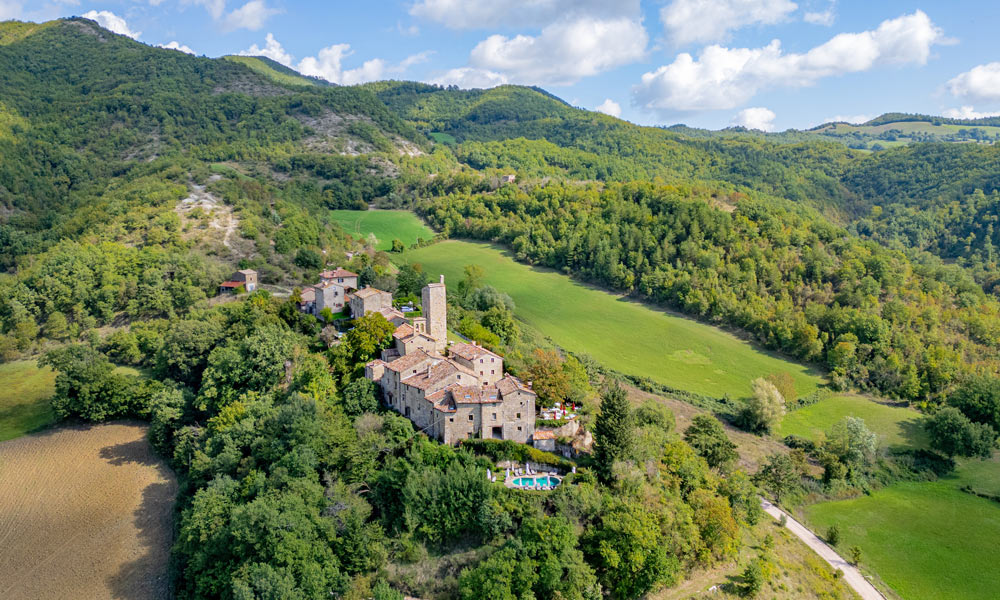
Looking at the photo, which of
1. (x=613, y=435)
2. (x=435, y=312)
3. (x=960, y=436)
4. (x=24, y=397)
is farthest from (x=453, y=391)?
(x=960, y=436)

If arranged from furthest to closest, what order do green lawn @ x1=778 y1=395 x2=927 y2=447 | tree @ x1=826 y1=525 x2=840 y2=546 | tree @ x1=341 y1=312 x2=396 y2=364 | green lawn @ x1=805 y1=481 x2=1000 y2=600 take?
green lawn @ x1=778 y1=395 x2=927 y2=447, tree @ x1=341 y1=312 x2=396 y2=364, tree @ x1=826 y1=525 x2=840 y2=546, green lawn @ x1=805 y1=481 x2=1000 y2=600

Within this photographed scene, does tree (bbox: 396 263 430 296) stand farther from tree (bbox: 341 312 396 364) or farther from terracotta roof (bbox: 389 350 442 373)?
terracotta roof (bbox: 389 350 442 373)

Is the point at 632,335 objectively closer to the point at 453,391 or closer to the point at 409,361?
the point at 409,361

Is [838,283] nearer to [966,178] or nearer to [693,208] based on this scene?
[693,208]

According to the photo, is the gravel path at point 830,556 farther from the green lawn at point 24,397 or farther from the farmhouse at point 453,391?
the green lawn at point 24,397

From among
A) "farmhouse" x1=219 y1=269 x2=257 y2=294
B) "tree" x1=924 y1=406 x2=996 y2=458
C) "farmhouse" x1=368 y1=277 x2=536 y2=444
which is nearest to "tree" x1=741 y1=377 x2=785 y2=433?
"tree" x1=924 y1=406 x2=996 y2=458

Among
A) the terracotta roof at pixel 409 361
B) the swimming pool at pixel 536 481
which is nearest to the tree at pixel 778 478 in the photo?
the swimming pool at pixel 536 481
